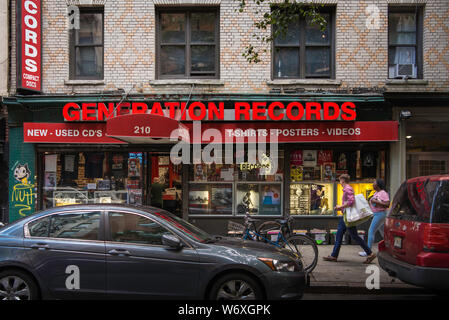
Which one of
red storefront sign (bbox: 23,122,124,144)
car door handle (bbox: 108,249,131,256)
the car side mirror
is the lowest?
car door handle (bbox: 108,249,131,256)

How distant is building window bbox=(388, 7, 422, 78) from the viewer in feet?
34.3

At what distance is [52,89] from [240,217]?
6332mm

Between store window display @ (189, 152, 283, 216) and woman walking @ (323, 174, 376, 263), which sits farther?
store window display @ (189, 152, 283, 216)

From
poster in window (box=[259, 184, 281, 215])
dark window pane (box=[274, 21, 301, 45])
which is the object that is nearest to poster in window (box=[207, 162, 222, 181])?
poster in window (box=[259, 184, 281, 215])

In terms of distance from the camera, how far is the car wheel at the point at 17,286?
4855 mm

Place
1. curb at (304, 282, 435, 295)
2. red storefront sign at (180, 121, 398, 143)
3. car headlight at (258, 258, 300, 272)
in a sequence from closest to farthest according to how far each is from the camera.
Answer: car headlight at (258, 258, 300, 272), curb at (304, 282, 435, 295), red storefront sign at (180, 121, 398, 143)

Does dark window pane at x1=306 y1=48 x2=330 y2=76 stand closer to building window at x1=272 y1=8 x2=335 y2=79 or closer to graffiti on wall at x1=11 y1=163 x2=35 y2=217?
building window at x1=272 y1=8 x2=335 y2=79

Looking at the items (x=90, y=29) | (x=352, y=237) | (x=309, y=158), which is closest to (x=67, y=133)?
(x=90, y=29)

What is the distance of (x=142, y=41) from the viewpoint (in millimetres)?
10398

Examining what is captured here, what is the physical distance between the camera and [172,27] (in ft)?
35.2

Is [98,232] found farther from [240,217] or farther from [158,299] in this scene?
[240,217]

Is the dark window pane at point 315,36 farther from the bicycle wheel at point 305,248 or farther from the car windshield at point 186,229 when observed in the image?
the car windshield at point 186,229

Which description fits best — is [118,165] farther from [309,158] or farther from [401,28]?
[401,28]

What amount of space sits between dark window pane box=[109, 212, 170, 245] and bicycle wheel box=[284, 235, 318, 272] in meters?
3.29
